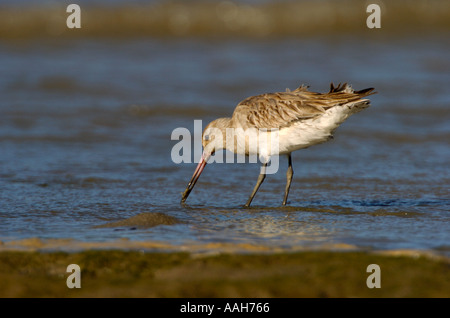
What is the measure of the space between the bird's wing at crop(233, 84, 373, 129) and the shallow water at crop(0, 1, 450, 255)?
75 centimetres

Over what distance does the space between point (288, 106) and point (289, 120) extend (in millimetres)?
164

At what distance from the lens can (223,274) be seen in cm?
399

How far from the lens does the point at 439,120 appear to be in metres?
9.14

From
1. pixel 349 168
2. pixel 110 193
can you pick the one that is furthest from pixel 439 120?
pixel 110 193

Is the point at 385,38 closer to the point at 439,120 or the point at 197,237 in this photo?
the point at 439,120

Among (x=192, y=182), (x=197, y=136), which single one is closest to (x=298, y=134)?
(x=192, y=182)

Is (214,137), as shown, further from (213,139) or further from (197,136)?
(197,136)

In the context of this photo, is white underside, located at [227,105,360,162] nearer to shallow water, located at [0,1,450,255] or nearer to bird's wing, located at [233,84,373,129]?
bird's wing, located at [233,84,373,129]

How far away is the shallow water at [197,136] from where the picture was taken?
198 inches

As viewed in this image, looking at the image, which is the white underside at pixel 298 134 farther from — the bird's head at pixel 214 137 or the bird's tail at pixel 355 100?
the bird's head at pixel 214 137

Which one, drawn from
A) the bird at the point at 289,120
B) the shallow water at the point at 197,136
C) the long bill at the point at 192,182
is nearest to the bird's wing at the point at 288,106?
the bird at the point at 289,120

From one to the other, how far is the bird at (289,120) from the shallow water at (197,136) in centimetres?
50

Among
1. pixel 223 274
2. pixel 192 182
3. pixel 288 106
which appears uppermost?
pixel 288 106

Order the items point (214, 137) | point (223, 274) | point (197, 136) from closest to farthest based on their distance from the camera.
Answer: point (223, 274) < point (214, 137) < point (197, 136)
